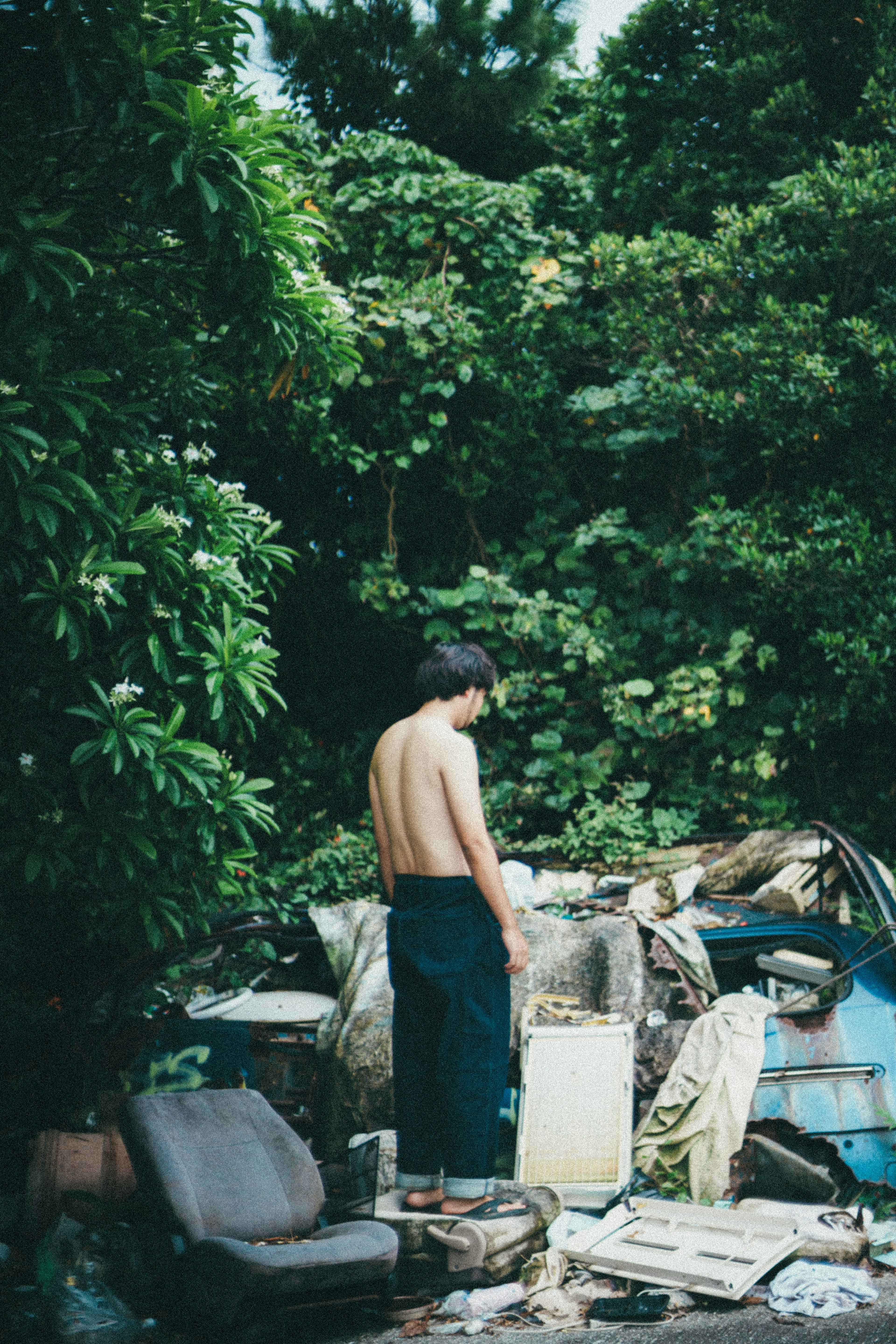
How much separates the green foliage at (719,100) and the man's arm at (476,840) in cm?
603

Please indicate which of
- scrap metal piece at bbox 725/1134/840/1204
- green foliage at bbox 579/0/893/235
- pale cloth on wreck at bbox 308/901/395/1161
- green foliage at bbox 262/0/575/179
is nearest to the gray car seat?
pale cloth on wreck at bbox 308/901/395/1161

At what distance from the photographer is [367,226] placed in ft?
25.2

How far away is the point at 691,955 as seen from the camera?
5.10 m

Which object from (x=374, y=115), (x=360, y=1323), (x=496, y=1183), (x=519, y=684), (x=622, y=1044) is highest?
(x=374, y=115)

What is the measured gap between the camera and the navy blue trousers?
3.44 metres

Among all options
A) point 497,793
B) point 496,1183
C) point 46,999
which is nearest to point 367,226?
point 497,793

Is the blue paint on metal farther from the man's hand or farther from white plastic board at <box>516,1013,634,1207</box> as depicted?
the man's hand

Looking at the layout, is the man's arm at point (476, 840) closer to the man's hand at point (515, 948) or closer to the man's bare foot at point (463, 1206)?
the man's hand at point (515, 948)

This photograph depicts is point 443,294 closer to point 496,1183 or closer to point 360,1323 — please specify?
point 496,1183

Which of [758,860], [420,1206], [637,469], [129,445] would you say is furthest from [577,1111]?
[637,469]

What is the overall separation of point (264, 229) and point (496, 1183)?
3.52m

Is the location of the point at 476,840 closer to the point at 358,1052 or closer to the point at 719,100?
the point at 358,1052

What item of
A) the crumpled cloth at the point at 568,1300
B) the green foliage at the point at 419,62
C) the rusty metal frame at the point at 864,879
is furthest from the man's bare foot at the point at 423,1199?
the green foliage at the point at 419,62

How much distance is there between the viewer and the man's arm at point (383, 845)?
A: 3768mm
